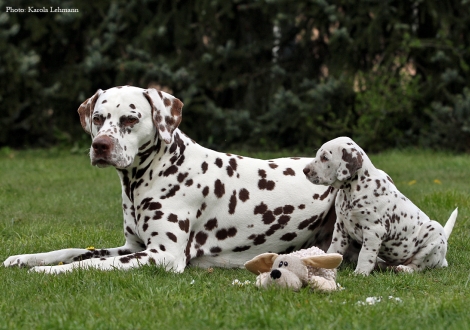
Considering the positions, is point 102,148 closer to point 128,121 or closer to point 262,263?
point 128,121

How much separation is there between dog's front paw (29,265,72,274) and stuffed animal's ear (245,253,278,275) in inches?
49.8

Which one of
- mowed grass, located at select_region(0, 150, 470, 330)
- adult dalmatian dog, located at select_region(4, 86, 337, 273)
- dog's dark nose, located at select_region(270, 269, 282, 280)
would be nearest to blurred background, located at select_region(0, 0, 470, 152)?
mowed grass, located at select_region(0, 150, 470, 330)

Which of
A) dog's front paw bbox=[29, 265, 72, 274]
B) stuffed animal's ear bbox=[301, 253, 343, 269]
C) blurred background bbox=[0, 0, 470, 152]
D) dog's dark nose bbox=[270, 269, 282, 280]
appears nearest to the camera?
dog's dark nose bbox=[270, 269, 282, 280]

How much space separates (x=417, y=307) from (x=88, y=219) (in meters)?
4.57

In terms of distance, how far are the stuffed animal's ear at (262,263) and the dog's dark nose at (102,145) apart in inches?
50.3

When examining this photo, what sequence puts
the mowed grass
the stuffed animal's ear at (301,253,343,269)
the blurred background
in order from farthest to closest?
the blurred background, the stuffed animal's ear at (301,253,343,269), the mowed grass

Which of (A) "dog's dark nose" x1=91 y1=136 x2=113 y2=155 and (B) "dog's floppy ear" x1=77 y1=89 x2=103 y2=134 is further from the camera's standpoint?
(B) "dog's floppy ear" x1=77 y1=89 x2=103 y2=134

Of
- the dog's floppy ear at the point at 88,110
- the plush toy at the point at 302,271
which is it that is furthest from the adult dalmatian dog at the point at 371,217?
the dog's floppy ear at the point at 88,110

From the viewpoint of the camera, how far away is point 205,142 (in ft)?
45.4

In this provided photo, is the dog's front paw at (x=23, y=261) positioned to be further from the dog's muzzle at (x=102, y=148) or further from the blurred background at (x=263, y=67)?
the blurred background at (x=263, y=67)

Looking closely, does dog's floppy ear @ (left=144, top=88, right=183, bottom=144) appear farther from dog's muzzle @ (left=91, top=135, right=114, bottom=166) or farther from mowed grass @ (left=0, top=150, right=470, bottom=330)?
mowed grass @ (left=0, top=150, right=470, bottom=330)

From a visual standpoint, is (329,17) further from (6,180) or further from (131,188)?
(131,188)

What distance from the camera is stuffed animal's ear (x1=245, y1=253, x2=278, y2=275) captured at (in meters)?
4.91

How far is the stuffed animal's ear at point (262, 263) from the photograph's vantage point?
16.1ft
